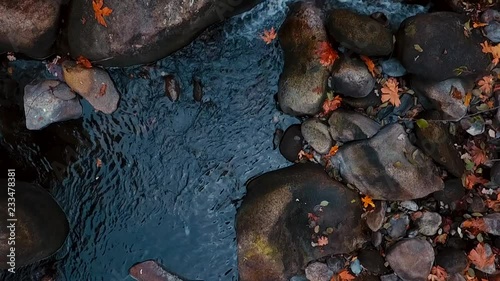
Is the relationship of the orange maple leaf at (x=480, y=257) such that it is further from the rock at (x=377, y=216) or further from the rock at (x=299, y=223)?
the rock at (x=299, y=223)

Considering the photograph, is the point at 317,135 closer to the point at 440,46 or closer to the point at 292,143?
the point at 292,143

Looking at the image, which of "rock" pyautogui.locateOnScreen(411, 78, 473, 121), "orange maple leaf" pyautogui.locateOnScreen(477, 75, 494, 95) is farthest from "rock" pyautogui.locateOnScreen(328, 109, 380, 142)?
"orange maple leaf" pyautogui.locateOnScreen(477, 75, 494, 95)

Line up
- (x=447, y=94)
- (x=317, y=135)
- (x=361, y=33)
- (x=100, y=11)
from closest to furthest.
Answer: (x=361, y=33) → (x=100, y=11) → (x=447, y=94) → (x=317, y=135)

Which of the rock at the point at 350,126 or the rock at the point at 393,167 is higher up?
the rock at the point at 350,126

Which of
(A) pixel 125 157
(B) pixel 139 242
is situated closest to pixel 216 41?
(A) pixel 125 157

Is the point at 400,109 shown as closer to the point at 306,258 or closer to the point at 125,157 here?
the point at 306,258

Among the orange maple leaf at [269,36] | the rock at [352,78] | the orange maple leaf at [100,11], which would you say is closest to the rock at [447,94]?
the rock at [352,78]

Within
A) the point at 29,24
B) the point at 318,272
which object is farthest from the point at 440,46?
the point at 29,24
